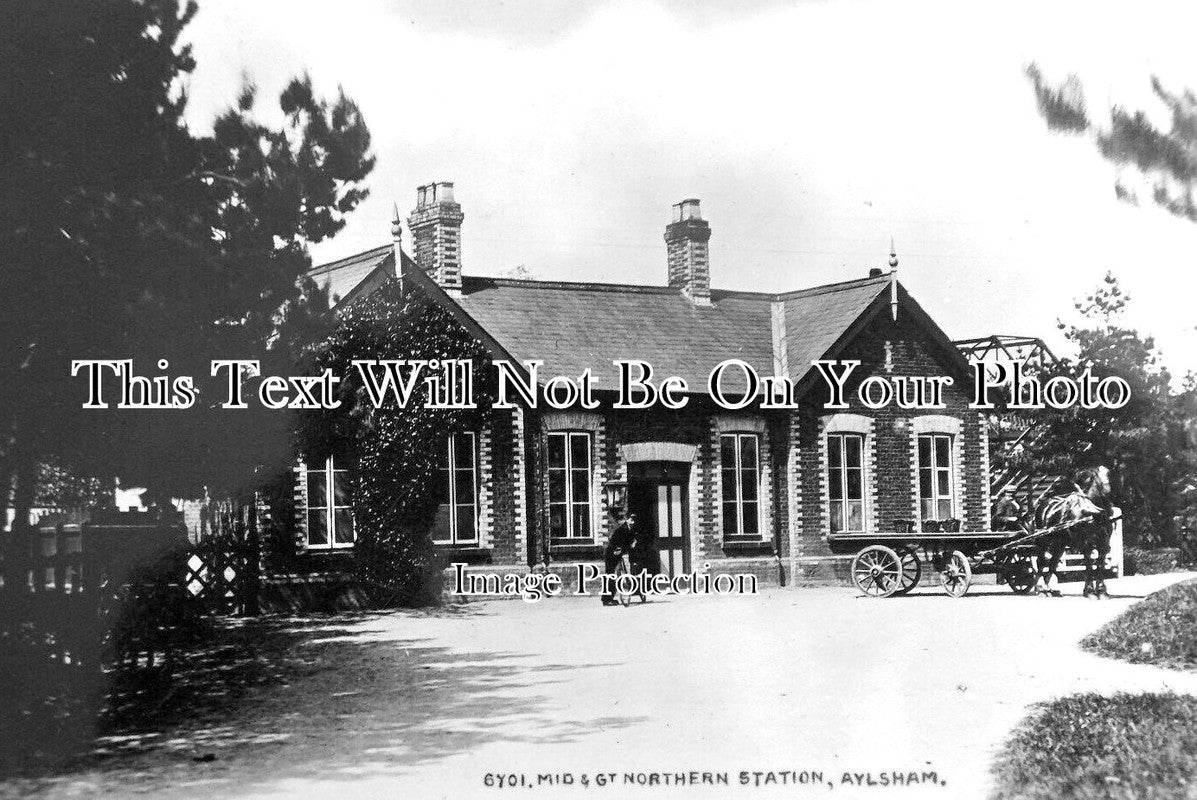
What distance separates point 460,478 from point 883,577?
17.1 feet

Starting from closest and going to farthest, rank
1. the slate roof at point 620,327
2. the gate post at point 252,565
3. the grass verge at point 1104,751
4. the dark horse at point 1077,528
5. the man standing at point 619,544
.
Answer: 1. the grass verge at point 1104,751
2. the gate post at point 252,565
3. the slate roof at point 620,327
4. the man standing at point 619,544
5. the dark horse at point 1077,528

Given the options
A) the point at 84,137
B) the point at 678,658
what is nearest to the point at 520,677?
the point at 678,658

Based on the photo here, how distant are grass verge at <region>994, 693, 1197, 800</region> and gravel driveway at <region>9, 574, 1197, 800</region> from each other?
8.7 inches

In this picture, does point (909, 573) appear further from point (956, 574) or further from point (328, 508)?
point (328, 508)

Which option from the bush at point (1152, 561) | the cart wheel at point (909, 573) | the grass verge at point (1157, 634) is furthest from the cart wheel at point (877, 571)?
the grass verge at point (1157, 634)

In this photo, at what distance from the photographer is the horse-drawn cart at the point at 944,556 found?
1559 centimetres

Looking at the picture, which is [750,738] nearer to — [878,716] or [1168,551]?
[878,716]

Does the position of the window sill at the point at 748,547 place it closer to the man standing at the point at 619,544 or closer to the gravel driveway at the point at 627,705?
the man standing at the point at 619,544

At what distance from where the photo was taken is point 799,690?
958 cm

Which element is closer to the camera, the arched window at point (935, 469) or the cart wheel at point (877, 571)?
the cart wheel at point (877, 571)

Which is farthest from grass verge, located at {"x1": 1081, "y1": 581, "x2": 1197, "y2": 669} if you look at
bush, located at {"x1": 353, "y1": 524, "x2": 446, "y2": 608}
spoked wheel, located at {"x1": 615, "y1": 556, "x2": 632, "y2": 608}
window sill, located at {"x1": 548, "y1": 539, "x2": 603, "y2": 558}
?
bush, located at {"x1": 353, "y1": 524, "x2": 446, "y2": 608}

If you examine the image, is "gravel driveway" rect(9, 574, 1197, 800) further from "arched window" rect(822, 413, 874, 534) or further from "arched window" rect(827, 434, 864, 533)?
"arched window" rect(827, 434, 864, 533)

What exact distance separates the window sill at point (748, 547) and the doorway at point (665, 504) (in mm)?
567

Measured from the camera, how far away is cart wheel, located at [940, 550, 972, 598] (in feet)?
51.4
